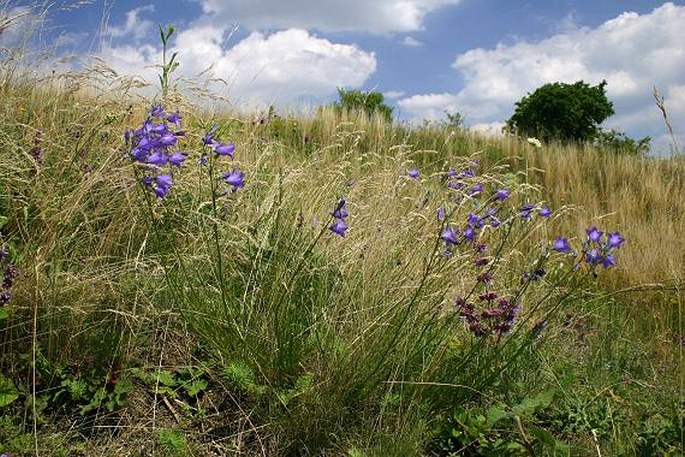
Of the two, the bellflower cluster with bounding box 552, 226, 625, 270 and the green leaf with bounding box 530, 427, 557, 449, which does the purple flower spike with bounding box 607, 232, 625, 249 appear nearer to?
the bellflower cluster with bounding box 552, 226, 625, 270

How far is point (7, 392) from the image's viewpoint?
7.13 feet

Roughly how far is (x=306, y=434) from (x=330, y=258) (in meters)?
0.87

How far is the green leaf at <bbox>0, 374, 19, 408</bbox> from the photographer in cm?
214

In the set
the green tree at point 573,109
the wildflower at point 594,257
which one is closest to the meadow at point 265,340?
the wildflower at point 594,257

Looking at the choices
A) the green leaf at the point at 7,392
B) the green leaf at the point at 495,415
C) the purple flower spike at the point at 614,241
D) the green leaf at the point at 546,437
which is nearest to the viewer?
the green leaf at the point at 546,437

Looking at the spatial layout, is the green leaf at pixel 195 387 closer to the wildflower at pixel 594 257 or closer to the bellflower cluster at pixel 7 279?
the bellflower cluster at pixel 7 279

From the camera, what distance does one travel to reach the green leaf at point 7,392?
2.14 m

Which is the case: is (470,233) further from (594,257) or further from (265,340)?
(265,340)

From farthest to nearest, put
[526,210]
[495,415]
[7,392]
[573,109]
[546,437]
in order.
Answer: [573,109], [526,210], [7,392], [495,415], [546,437]

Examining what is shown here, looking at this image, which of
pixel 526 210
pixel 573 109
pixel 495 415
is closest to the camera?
pixel 495 415

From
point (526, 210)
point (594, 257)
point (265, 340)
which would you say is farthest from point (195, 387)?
point (594, 257)

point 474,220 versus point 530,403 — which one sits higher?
point 474,220

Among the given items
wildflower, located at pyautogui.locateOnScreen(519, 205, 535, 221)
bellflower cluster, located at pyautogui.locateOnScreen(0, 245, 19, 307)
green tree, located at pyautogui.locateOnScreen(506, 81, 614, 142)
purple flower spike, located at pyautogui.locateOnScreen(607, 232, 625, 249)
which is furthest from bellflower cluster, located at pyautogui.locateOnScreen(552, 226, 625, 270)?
green tree, located at pyautogui.locateOnScreen(506, 81, 614, 142)

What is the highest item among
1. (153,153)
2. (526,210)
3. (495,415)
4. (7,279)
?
(153,153)
